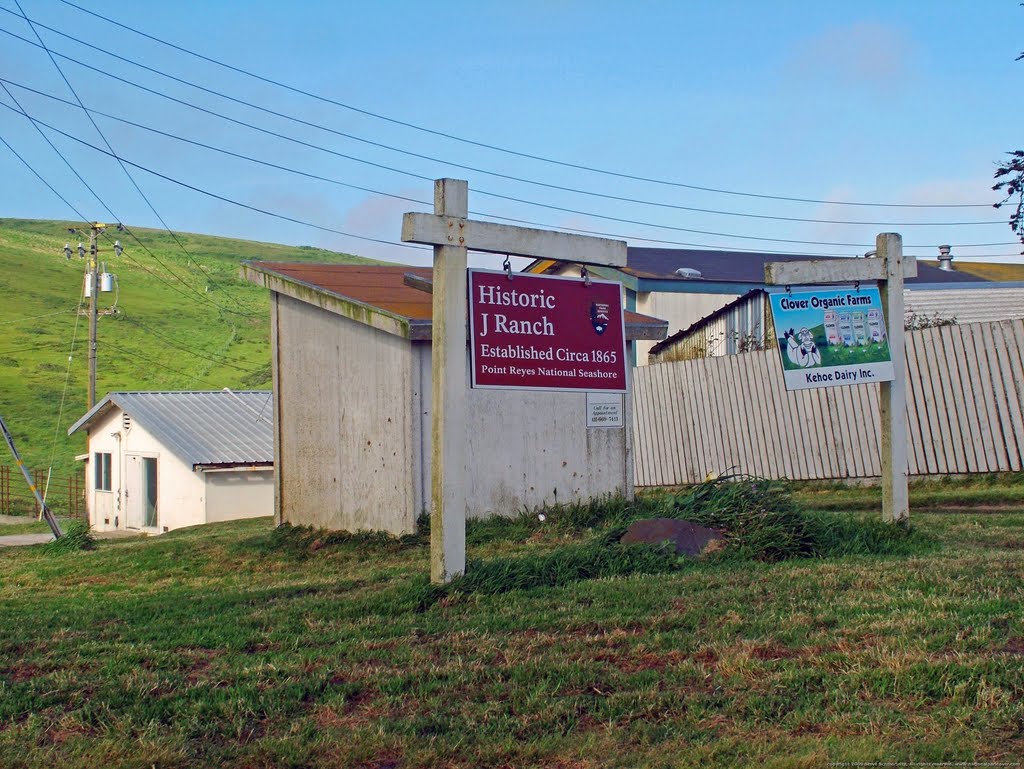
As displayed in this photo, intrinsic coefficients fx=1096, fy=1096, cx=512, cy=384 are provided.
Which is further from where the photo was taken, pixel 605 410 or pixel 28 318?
pixel 28 318

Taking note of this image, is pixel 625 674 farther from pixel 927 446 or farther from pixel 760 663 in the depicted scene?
pixel 927 446

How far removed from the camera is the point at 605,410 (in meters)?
12.3

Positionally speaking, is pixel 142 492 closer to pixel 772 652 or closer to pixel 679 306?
pixel 679 306

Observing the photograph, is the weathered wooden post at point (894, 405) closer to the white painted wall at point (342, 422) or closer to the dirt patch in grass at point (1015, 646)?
the dirt patch in grass at point (1015, 646)

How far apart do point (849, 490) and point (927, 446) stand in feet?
4.44

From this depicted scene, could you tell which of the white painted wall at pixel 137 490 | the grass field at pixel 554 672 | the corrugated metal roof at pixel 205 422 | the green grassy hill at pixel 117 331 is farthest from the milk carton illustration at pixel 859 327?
the green grassy hill at pixel 117 331

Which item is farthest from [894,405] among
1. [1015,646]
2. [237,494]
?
[237,494]

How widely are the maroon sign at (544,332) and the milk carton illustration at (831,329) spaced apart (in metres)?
1.85

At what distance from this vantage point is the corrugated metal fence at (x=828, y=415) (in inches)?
545

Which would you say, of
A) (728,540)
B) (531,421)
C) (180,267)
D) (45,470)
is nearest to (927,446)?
(531,421)

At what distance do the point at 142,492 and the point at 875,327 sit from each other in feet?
78.0

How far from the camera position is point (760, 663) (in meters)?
5.19

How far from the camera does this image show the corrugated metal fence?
545 inches

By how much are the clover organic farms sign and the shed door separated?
75.0ft
